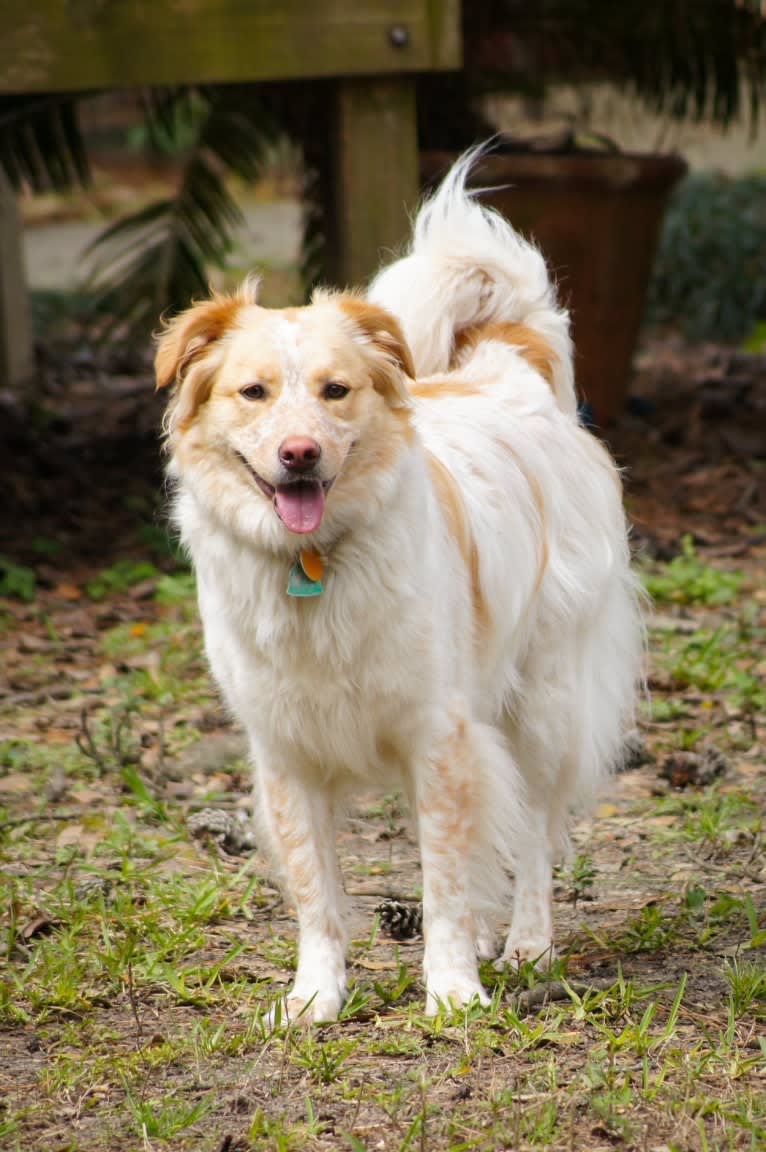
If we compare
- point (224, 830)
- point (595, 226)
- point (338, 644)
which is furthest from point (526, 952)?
point (595, 226)

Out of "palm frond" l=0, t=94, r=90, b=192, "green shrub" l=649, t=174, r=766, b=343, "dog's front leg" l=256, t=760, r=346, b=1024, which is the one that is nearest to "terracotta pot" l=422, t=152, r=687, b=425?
"palm frond" l=0, t=94, r=90, b=192

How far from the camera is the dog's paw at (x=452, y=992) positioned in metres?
3.61

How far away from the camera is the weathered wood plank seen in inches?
259

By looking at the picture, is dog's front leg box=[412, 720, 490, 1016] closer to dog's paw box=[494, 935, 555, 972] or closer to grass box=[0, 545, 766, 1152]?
grass box=[0, 545, 766, 1152]

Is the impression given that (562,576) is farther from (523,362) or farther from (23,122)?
(23,122)

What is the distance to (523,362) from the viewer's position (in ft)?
15.0

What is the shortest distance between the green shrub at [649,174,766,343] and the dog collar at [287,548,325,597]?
32.3 ft

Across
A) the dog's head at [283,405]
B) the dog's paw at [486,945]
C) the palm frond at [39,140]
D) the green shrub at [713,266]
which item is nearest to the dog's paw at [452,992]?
the dog's paw at [486,945]

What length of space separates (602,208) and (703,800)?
4570 mm

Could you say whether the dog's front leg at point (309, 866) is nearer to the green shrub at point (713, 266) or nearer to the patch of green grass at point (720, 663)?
the patch of green grass at point (720, 663)

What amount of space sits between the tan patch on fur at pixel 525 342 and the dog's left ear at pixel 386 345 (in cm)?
90

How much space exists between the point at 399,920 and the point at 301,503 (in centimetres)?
138

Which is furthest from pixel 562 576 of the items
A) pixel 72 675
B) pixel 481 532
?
pixel 72 675

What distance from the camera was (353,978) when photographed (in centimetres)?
397
